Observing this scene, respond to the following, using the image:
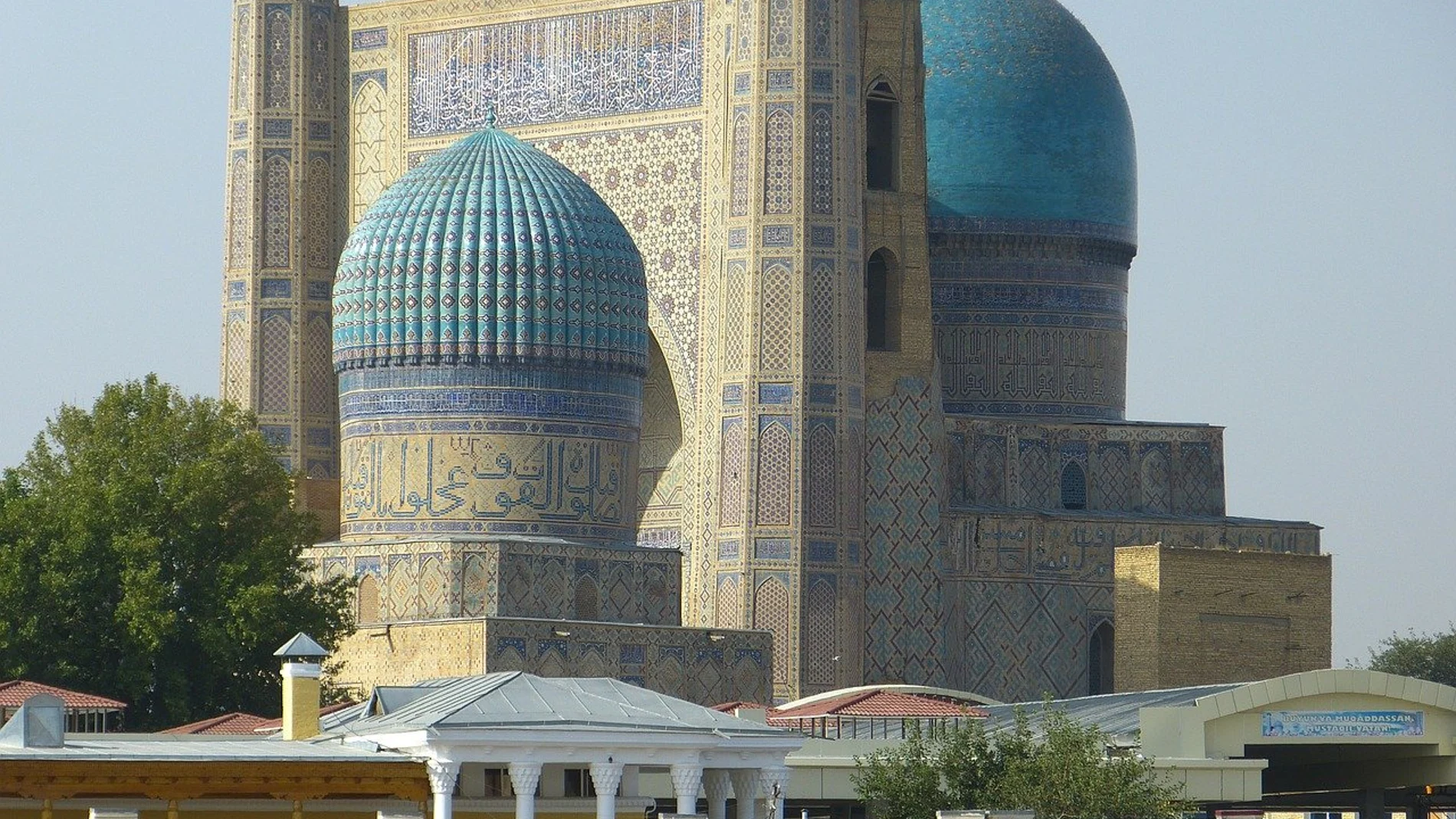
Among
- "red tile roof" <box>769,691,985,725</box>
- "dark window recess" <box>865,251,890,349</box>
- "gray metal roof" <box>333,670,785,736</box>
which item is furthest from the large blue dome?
"gray metal roof" <box>333,670,785,736</box>

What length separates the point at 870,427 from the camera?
127 ft

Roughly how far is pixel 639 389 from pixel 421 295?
93.5 inches

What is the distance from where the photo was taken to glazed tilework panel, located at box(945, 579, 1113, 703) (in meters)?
39.7

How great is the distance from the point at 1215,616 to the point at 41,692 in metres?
13.9

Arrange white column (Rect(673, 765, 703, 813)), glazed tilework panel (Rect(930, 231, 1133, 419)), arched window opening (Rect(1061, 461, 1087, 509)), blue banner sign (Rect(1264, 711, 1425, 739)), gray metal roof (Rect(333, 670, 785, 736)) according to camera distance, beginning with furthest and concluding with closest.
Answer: glazed tilework panel (Rect(930, 231, 1133, 419)) → arched window opening (Rect(1061, 461, 1087, 509)) → blue banner sign (Rect(1264, 711, 1425, 739)) → white column (Rect(673, 765, 703, 813)) → gray metal roof (Rect(333, 670, 785, 736))

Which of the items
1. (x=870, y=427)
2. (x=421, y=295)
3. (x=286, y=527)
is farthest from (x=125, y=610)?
(x=870, y=427)

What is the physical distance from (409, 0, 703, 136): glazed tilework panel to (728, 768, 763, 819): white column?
16.3m

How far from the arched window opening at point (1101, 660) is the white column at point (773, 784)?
16.2 metres

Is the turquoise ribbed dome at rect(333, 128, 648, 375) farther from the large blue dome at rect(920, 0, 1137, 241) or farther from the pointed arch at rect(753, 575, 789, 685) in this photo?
the large blue dome at rect(920, 0, 1137, 241)

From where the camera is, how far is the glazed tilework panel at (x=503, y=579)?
117 feet

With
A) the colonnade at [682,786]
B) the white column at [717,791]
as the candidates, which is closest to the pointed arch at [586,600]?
the colonnade at [682,786]

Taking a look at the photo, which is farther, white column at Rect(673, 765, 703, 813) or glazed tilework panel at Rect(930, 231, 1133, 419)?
glazed tilework panel at Rect(930, 231, 1133, 419)

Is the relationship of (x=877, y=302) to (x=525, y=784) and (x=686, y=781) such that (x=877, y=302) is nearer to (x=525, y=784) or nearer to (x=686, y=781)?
(x=686, y=781)

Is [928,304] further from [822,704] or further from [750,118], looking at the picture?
[822,704]
